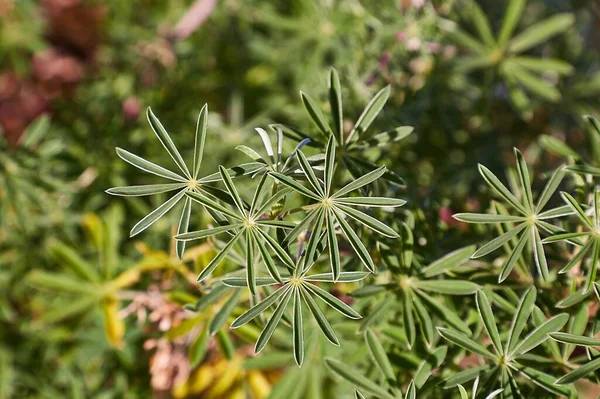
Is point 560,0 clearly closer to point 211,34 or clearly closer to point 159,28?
point 211,34

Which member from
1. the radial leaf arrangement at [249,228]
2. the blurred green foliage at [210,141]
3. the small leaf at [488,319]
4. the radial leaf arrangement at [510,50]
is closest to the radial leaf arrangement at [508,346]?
the small leaf at [488,319]

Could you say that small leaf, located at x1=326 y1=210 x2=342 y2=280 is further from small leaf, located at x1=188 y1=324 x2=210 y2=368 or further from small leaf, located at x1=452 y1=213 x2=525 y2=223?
small leaf, located at x1=188 y1=324 x2=210 y2=368

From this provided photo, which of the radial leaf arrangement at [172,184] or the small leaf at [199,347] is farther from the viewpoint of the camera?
the small leaf at [199,347]

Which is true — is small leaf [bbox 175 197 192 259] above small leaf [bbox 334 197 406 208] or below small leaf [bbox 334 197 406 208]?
below

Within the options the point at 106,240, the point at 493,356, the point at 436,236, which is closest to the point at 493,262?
the point at 436,236

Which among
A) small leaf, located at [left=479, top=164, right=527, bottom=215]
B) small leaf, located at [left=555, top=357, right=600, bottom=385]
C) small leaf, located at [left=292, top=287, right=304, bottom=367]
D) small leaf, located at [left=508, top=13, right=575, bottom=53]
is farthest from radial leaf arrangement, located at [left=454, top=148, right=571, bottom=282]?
small leaf, located at [left=508, top=13, right=575, bottom=53]

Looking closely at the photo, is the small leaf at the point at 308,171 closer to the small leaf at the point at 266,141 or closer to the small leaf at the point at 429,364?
the small leaf at the point at 266,141

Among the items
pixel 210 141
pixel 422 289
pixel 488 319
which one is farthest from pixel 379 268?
pixel 210 141

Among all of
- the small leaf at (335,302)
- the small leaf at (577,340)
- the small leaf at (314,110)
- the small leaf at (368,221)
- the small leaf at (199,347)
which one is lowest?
the small leaf at (199,347)
